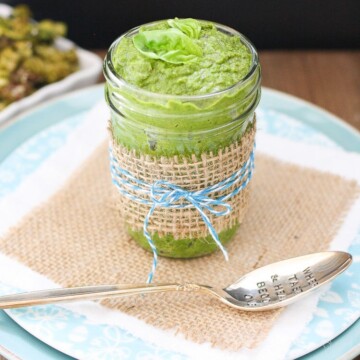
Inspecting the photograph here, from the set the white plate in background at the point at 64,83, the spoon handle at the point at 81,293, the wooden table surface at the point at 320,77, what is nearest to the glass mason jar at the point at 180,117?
the spoon handle at the point at 81,293

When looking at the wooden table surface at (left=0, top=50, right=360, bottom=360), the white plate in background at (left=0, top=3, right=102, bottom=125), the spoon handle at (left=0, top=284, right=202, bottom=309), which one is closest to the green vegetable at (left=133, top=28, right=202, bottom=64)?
the spoon handle at (left=0, top=284, right=202, bottom=309)

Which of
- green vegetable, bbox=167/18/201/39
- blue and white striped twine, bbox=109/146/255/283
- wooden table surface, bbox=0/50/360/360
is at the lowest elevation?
wooden table surface, bbox=0/50/360/360

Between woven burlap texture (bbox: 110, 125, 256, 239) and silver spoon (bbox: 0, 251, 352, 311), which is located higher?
woven burlap texture (bbox: 110, 125, 256, 239)

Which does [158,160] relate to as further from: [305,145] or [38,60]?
[38,60]

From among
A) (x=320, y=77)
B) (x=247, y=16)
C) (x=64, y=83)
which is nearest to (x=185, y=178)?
(x=64, y=83)

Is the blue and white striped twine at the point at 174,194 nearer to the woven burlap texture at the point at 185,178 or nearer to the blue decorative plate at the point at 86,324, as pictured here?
the woven burlap texture at the point at 185,178

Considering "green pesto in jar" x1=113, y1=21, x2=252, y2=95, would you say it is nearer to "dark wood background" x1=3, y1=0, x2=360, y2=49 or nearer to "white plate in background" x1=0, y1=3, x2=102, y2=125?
"white plate in background" x1=0, y1=3, x2=102, y2=125
